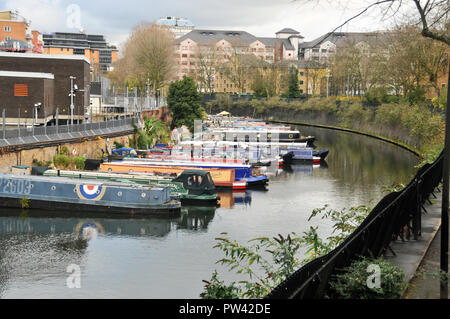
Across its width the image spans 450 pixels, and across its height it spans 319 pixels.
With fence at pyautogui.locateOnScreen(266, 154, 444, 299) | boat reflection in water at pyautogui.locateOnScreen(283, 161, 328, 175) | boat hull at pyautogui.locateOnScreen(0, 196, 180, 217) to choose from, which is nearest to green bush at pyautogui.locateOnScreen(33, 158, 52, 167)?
boat hull at pyautogui.locateOnScreen(0, 196, 180, 217)

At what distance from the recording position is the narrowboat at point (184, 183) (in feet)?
121

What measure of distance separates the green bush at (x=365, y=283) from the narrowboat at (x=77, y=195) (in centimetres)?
2429

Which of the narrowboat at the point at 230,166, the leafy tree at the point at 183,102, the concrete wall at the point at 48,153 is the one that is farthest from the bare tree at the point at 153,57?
the narrowboat at the point at 230,166

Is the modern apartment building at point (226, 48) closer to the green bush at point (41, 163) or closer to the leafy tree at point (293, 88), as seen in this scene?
the leafy tree at point (293, 88)

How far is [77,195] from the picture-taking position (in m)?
33.6

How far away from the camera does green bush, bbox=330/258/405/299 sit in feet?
29.3

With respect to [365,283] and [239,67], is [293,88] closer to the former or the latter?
[239,67]

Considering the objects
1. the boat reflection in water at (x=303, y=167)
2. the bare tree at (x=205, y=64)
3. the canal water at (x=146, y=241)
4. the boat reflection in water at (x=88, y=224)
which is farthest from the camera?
the bare tree at (x=205, y=64)

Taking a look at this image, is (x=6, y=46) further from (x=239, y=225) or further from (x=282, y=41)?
(x=282, y=41)

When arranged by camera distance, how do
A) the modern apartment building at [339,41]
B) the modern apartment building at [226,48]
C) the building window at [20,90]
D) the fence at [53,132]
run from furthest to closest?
the modern apartment building at [226,48]
the building window at [20,90]
the fence at [53,132]
the modern apartment building at [339,41]

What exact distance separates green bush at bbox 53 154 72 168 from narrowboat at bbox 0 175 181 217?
7.46 metres

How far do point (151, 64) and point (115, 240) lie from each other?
76641 mm

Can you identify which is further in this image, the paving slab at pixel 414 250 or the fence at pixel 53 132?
the fence at pixel 53 132

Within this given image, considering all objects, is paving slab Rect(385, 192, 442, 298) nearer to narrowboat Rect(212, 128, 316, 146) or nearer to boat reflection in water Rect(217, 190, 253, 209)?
boat reflection in water Rect(217, 190, 253, 209)
